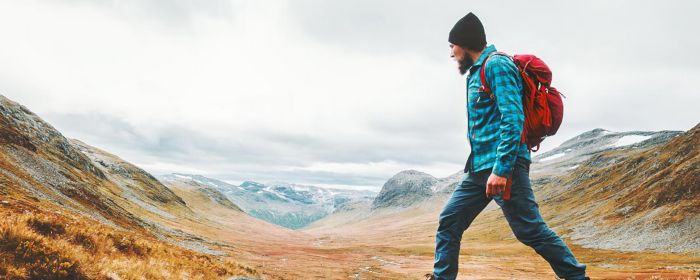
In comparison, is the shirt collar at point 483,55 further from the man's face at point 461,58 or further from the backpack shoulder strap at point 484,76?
the man's face at point 461,58

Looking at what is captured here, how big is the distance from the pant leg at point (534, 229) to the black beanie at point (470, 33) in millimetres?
2025

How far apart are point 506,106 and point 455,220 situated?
2.11 m

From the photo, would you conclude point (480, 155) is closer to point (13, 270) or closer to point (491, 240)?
point (13, 270)

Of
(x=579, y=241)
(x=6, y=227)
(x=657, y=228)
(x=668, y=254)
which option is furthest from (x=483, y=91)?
(x=579, y=241)

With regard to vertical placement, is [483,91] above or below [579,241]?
above

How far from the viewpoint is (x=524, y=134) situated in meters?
6.09

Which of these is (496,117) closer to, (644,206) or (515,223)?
(515,223)

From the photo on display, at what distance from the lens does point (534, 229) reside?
20.2ft

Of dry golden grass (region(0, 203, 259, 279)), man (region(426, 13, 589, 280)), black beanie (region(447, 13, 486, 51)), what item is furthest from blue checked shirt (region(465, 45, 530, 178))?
dry golden grass (region(0, 203, 259, 279))

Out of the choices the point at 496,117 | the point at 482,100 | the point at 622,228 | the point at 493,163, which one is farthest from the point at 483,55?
the point at 622,228

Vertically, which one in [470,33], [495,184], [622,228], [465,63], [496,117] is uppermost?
[470,33]

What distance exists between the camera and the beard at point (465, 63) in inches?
268

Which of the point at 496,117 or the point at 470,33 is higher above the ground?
the point at 470,33

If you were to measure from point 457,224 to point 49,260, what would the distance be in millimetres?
7104
